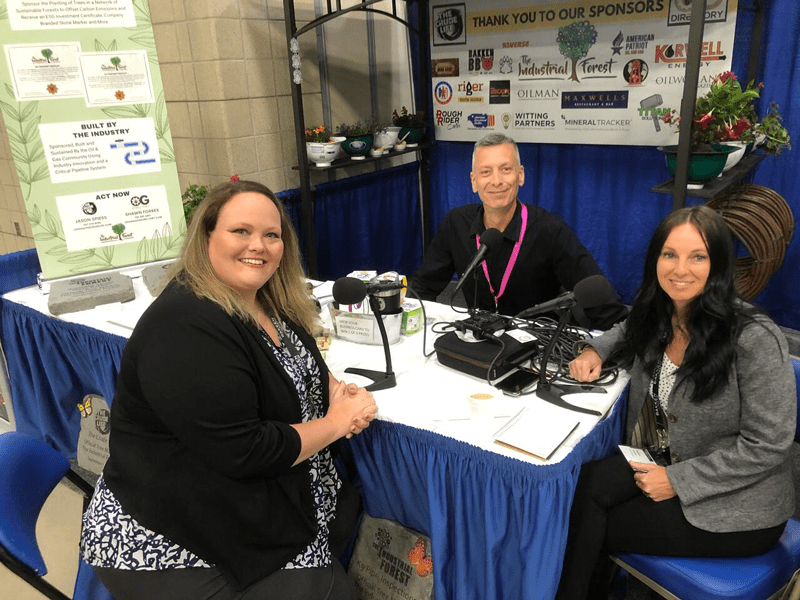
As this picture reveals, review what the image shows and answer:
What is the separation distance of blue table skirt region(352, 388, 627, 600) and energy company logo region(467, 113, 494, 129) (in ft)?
→ 9.14

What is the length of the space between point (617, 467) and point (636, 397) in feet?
0.62

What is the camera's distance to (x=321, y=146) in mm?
3521

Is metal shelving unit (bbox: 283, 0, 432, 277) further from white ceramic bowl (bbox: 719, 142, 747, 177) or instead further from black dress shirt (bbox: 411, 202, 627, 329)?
white ceramic bowl (bbox: 719, 142, 747, 177)

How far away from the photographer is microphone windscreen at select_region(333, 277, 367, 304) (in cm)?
151

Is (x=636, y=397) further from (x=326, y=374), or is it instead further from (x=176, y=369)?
(x=176, y=369)

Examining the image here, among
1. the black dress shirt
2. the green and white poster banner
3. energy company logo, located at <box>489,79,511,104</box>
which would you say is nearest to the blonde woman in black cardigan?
the black dress shirt

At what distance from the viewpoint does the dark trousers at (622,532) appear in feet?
4.26

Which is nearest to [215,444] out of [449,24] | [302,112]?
[302,112]

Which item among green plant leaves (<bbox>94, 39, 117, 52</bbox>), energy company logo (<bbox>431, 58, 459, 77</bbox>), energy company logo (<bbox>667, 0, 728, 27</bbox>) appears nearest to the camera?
green plant leaves (<bbox>94, 39, 117, 52</bbox>)

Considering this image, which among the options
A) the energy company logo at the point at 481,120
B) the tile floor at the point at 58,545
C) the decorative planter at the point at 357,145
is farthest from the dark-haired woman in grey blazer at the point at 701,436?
the energy company logo at the point at 481,120

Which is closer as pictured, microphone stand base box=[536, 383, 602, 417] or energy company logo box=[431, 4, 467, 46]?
microphone stand base box=[536, 383, 602, 417]

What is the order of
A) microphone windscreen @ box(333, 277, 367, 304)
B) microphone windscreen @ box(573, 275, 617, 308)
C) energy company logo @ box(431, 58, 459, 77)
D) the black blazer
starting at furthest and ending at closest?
energy company logo @ box(431, 58, 459, 77) → microphone windscreen @ box(333, 277, 367, 304) → microphone windscreen @ box(573, 275, 617, 308) → the black blazer

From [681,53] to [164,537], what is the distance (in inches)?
126

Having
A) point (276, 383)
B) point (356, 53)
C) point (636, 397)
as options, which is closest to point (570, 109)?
point (356, 53)
